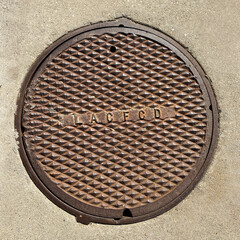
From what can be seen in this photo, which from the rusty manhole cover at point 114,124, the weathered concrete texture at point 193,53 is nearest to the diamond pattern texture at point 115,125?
the rusty manhole cover at point 114,124

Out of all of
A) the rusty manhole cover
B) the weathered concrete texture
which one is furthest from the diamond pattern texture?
the weathered concrete texture

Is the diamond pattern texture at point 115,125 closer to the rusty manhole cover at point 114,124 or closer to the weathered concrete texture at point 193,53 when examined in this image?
the rusty manhole cover at point 114,124

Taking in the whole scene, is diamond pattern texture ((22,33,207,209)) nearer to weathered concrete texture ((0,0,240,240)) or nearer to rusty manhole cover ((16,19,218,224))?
rusty manhole cover ((16,19,218,224))

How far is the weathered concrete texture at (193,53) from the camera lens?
6.63 feet

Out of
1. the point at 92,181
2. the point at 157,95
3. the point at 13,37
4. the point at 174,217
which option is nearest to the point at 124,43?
the point at 157,95

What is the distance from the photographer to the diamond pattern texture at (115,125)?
198 cm

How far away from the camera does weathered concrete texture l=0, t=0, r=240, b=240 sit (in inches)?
79.6

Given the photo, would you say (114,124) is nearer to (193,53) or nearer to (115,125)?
(115,125)

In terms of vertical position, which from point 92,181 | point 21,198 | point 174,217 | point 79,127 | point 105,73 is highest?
point 105,73

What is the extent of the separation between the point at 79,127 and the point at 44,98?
35 centimetres

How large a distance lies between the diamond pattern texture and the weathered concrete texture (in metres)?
0.18

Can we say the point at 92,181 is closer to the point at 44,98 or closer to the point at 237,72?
the point at 44,98

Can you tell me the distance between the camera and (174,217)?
2.04m

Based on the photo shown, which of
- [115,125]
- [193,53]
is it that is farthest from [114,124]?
[193,53]
